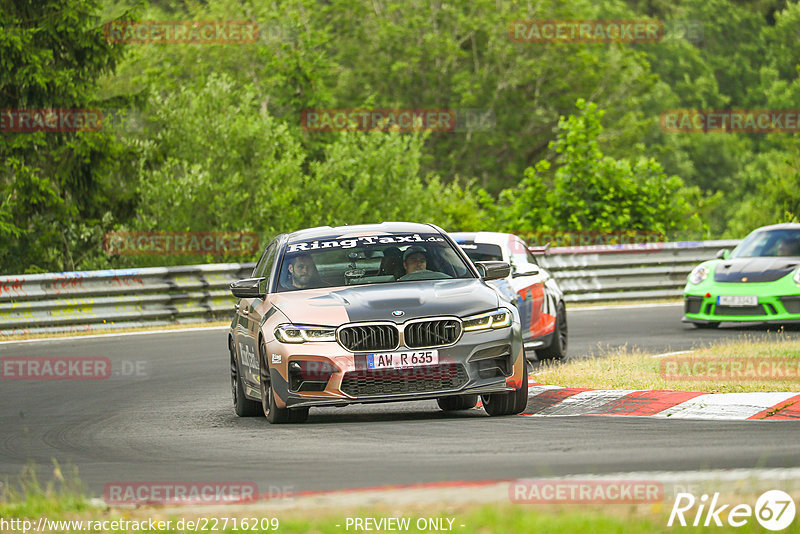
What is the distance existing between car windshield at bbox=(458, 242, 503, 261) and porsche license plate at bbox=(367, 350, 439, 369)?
5394mm

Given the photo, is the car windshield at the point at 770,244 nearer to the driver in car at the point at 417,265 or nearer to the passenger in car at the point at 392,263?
the driver in car at the point at 417,265

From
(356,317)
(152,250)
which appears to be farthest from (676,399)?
(152,250)

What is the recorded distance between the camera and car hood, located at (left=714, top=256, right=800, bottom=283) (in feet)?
59.0

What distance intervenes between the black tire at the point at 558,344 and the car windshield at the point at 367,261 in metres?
4.05

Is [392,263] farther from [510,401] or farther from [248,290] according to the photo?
[510,401]

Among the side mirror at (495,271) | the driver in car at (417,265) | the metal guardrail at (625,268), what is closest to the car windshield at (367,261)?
the driver in car at (417,265)

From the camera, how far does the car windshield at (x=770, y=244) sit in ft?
61.4

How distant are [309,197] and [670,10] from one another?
2529 inches

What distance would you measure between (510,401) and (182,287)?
12523 mm

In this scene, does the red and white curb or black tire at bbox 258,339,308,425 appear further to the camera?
black tire at bbox 258,339,308,425

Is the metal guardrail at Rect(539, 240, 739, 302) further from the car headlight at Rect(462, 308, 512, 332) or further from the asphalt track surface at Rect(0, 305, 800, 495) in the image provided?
the car headlight at Rect(462, 308, 512, 332)

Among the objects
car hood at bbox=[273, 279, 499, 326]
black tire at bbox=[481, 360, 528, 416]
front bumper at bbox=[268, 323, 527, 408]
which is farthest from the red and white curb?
car hood at bbox=[273, 279, 499, 326]

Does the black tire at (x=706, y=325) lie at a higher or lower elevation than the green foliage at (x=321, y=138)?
lower

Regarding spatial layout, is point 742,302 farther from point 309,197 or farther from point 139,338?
point 309,197
